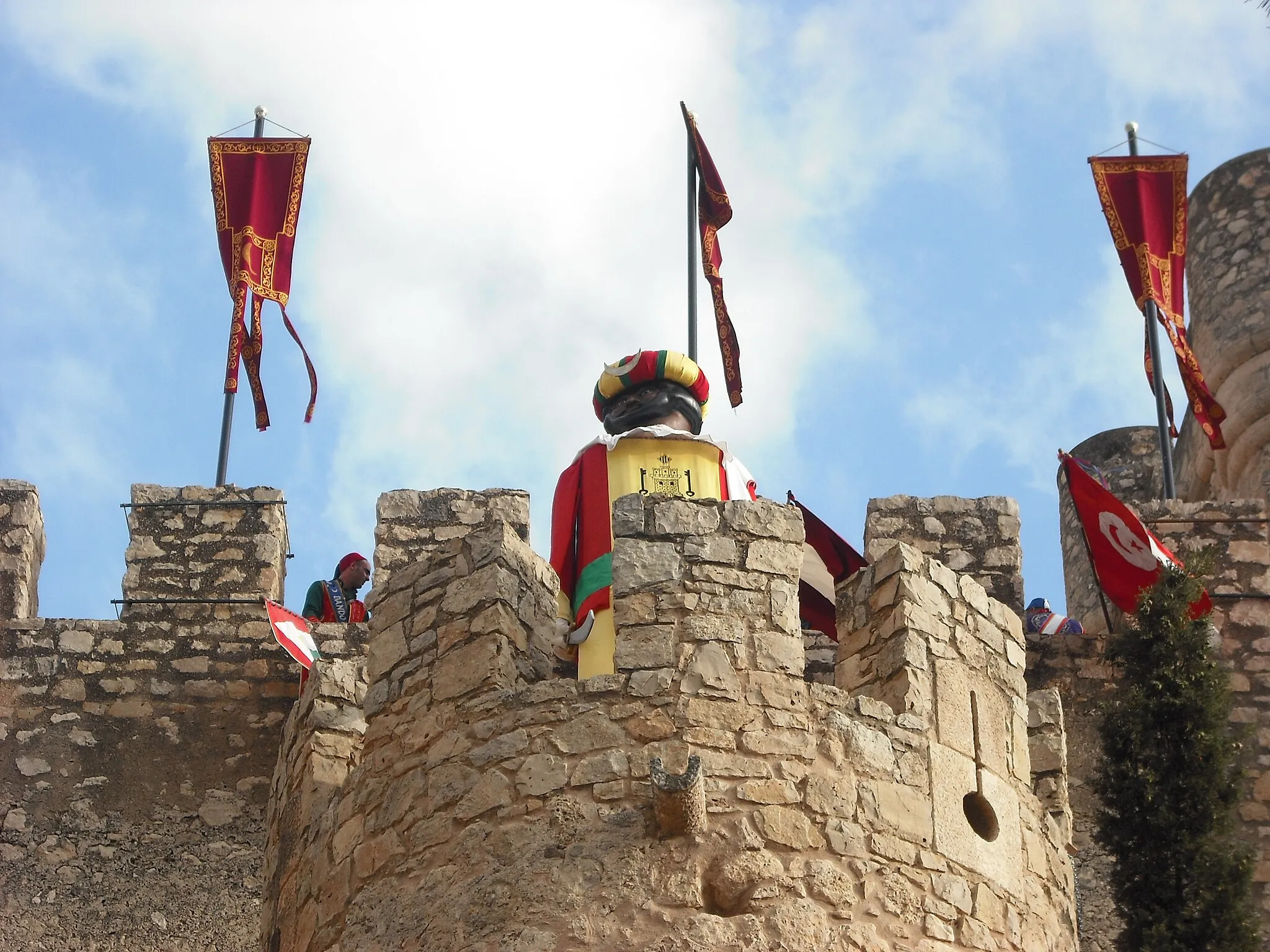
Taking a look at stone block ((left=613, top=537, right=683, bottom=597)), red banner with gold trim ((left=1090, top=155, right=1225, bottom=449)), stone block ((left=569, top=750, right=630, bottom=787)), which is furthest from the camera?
red banner with gold trim ((left=1090, top=155, right=1225, bottom=449))

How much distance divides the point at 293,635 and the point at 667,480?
2.81 meters

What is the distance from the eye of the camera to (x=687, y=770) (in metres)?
7.79

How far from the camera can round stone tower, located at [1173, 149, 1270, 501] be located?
16.3m

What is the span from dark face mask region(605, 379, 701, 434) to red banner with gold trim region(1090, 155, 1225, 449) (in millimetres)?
4705

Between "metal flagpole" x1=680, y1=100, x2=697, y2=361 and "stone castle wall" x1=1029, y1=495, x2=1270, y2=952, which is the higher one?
"metal flagpole" x1=680, y1=100, x2=697, y2=361

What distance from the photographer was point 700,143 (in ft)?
47.5

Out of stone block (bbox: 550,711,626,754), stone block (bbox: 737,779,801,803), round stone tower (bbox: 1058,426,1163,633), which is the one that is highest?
round stone tower (bbox: 1058,426,1163,633)

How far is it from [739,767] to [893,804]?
577 millimetres

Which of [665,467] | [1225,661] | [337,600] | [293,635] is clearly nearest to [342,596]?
[337,600]

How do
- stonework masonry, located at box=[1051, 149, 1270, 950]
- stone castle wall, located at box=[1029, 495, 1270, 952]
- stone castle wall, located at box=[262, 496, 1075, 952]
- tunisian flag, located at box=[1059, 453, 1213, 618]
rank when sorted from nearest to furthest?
stone castle wall, located at box=[262, 496, 1075, 952]
stone castle wall, located at box=[1029, 495, 1270, 952]
stonework masonry, located at box=[1051, 149, 1270, 950]
tunisian flag, located at box=[1059, 453, 1213, 618]

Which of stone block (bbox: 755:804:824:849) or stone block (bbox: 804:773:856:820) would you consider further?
stone block (bbox: 804:773:856:820)

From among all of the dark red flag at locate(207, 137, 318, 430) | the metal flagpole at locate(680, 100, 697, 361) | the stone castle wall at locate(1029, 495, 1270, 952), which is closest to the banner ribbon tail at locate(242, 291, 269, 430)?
the dark red flag at locate(207, 137, 318, 430)

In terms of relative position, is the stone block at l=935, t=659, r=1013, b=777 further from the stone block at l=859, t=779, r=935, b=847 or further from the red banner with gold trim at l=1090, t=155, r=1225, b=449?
the red banner with gold trim at l=1090, t=155, r=1225, b=449

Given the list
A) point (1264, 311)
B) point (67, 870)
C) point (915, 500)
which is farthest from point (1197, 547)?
point (67, 870)
